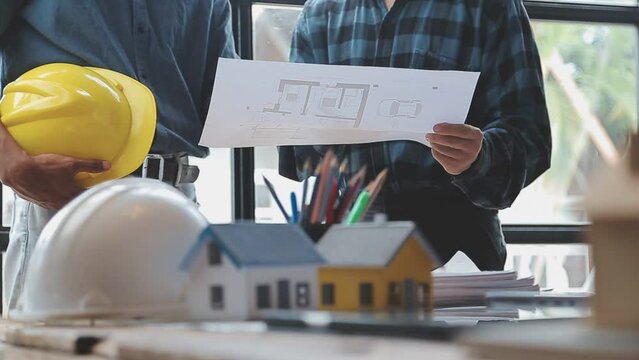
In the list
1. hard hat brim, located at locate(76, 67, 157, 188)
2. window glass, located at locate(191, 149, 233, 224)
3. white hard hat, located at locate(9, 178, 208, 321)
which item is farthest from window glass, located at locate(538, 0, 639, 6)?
white hard hat, located at locate(9, 178, 208, 321)

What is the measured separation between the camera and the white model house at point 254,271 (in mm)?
700

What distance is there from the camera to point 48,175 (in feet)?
4.20

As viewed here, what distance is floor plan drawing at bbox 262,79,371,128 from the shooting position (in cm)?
141

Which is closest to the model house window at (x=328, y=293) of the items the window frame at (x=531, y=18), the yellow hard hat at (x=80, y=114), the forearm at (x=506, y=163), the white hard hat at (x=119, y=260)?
the white hard hat at (x=119, y=260)

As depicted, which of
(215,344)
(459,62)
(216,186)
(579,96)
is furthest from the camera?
(579,96)

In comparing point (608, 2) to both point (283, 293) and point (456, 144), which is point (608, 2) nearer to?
point (456, 144)

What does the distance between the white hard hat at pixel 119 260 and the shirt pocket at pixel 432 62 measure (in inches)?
39.4

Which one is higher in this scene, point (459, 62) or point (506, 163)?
point (459, 62)

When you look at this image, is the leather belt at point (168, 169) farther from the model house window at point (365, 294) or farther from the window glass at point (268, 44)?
the model house window at point (365, 294)

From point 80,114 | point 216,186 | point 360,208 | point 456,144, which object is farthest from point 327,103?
point 216,186

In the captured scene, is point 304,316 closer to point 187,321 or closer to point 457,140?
point 187,321

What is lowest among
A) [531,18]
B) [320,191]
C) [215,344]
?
[215,344]

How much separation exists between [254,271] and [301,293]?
0.12ft

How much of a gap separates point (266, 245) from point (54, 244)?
204 mm
